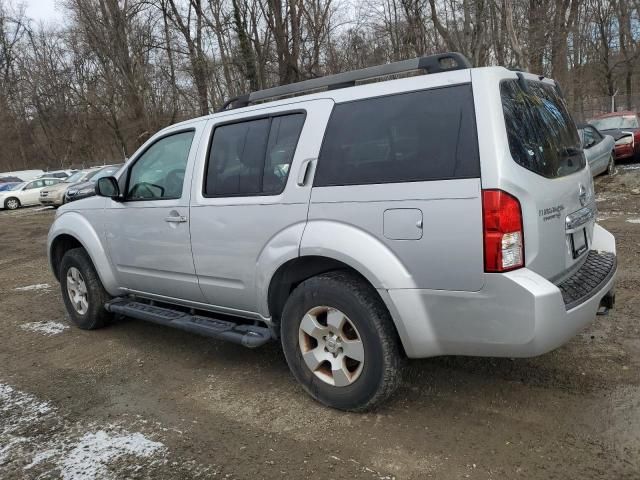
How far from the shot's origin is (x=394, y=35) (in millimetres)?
26594

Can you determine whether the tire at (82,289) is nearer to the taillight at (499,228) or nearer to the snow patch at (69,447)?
the snow patch at (69,447)

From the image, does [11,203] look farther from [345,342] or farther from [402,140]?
[402,140]

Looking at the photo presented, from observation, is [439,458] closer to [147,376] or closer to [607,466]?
[607,466]

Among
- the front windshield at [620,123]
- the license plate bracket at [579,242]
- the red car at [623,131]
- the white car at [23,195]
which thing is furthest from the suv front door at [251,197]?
the white car at [23,195]

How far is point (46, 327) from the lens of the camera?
18.9 feet

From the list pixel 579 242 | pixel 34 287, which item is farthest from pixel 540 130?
pixel 34 287

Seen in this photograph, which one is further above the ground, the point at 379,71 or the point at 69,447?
the point at 379,71

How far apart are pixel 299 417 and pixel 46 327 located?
362 cm

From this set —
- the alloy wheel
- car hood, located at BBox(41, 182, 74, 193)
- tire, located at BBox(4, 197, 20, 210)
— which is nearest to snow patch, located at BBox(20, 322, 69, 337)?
the alloy wheel

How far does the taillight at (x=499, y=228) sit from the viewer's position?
8.77 feet

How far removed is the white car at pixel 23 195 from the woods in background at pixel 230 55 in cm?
614

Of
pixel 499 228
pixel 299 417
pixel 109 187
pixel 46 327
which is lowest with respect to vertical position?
pixel 299 417

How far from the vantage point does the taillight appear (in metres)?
2.67

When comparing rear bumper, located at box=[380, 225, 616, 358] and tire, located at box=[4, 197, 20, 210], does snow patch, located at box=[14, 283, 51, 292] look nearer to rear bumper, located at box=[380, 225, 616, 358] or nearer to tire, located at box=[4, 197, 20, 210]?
rear bumper, located at box=[380, 225, 616, 358]
